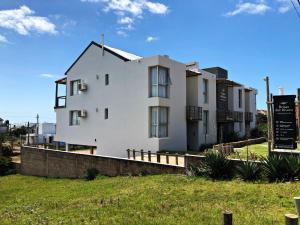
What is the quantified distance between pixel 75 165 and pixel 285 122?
566 inches

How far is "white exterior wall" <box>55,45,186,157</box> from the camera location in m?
22.1

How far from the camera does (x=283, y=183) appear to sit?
393 inches

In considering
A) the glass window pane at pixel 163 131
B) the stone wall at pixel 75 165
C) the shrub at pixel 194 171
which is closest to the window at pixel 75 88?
the stone wall at pixel 75 165

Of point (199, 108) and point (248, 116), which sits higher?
point (199, 108)

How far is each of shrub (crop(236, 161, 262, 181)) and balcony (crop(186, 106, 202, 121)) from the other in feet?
43.2

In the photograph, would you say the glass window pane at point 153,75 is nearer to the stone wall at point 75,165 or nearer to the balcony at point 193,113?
the balcony at point 193,113

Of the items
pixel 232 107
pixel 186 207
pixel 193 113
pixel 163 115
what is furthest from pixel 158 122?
pixel 232 107

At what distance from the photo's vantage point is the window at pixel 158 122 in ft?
70.9

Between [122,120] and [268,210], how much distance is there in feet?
56.0

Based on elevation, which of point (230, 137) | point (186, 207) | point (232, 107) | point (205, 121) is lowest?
point (186, 207)

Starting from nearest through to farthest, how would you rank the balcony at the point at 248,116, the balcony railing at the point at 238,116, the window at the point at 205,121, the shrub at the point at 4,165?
the window at the point at 205,121
the shrub at the point at 4,165
the balcony railing at the point at 238,116
the balcony at the point at 248,116

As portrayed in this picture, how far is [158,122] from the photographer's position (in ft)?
70.8

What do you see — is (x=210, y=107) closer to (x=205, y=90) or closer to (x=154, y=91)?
(x=205, y=90)

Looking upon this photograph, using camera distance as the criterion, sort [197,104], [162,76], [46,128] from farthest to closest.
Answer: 1. [46,128]
2. [197,104]
3. [162,76]
